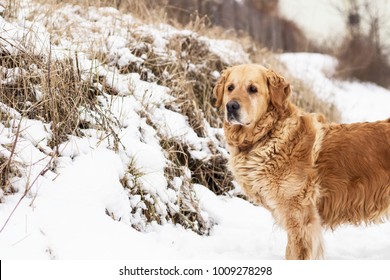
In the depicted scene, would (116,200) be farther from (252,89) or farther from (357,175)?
(357,175)

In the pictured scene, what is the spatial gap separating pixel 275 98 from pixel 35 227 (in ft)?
7.06

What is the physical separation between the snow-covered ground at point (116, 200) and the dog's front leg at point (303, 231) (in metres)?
0.51

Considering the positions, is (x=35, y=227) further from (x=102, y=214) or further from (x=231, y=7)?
(x=231, y=7)

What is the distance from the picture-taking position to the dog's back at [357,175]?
373cm

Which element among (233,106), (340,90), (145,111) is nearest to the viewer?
(233,106)

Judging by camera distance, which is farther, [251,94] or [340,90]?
[340,90]

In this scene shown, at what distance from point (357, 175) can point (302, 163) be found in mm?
436

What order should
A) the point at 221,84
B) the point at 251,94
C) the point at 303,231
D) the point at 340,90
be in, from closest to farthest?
the point at 303,231, the point at 251,94, the point at 221,84, the point at 340,90

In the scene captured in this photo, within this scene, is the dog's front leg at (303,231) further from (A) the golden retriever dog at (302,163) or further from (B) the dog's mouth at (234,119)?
(B) the dog's mouth at (234,119)

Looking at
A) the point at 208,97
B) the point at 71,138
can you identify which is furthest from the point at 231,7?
the point at 71,138

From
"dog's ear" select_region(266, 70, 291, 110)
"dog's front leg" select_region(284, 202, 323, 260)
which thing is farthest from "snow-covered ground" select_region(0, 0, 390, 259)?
"dog's ear" select_region(266, 70, 291, 110)

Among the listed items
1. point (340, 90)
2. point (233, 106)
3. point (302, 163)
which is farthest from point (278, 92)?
point (340, 90)

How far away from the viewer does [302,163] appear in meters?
3.81

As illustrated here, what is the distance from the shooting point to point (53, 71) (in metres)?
4.34
